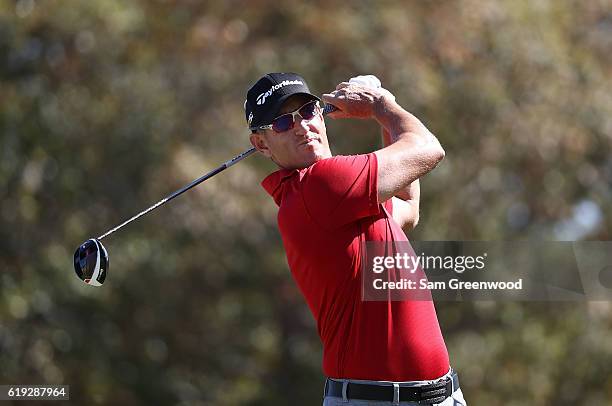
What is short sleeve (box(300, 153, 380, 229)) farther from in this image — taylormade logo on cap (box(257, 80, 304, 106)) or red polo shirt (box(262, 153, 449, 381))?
taylormade logo on cap (box(257, 80, 304, 106))

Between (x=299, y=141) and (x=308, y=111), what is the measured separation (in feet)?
0.40

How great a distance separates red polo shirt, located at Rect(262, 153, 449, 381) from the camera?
3.88m

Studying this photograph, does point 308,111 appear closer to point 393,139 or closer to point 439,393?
point 393,139

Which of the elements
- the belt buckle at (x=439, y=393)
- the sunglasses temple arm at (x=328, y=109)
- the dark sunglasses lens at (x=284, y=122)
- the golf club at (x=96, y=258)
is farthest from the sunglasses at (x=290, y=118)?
the belt buckle at (x=439, y=393)

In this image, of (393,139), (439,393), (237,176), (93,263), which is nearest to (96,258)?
(93,263)

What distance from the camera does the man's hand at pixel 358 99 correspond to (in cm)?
420

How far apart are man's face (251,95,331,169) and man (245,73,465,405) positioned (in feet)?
0.48

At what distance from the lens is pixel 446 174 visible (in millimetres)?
15289

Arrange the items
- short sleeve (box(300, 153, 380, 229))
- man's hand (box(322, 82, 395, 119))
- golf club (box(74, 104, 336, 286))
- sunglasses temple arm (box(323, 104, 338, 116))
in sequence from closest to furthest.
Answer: short sleeve (box(300, 153, 380, 229)) < man's hand (box(322, 82, 395, 119)) < sunglasses temple arm (box(323, 104, 338, 116)) < golf club (box(74, 104, 336, 286))

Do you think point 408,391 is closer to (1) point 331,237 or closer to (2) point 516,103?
(1) point 331,237

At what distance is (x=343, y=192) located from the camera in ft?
12.7

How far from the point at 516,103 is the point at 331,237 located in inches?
466

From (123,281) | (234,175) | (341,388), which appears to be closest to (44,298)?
(123,281)

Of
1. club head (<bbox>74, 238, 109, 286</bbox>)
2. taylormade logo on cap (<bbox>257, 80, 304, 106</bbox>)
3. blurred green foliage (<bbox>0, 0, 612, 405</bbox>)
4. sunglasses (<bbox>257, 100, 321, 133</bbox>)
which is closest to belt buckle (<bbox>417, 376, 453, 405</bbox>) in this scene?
sunglasses (<bbox>257, 100, 321, 133</bbox>)
